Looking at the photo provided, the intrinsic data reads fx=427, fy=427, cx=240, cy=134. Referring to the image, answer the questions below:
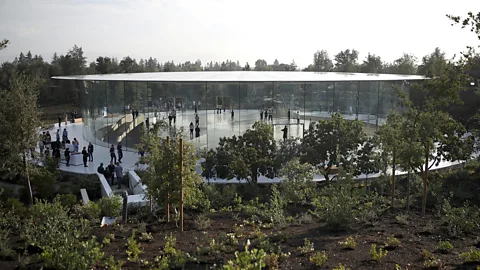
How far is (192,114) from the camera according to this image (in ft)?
80.9

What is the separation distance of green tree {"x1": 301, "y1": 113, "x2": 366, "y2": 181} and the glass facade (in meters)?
7.33

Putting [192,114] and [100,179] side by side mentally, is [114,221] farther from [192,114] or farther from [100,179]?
[192,114]

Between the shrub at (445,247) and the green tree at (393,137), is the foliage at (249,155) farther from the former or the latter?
the shrub at (445,247)

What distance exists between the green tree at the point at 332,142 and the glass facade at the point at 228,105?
24.1 feet

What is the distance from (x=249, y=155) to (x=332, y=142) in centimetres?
341

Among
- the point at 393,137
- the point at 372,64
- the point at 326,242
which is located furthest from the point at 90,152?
the point at 372,64

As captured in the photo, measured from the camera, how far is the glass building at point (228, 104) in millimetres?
24391

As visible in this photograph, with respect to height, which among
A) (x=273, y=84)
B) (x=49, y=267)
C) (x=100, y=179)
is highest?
(x=273, y=84)

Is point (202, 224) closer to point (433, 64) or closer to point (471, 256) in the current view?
point (471, 256)

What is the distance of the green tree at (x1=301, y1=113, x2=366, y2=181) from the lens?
17.1 metres

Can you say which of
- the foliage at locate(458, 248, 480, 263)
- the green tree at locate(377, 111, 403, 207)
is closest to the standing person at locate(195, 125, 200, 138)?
the green tree at locate(377, 111, 403, 207)

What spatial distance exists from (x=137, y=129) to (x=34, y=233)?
17939 millimetres

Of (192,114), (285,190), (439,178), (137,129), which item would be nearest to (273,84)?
(192,114)

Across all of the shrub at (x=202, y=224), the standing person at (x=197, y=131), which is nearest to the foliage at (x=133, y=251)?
the shrub at (x=202, y=224)
